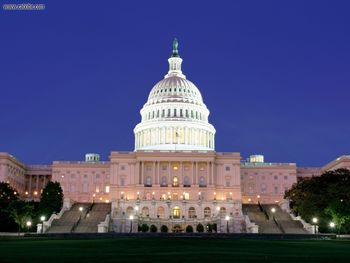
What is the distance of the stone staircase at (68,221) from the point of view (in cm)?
9515

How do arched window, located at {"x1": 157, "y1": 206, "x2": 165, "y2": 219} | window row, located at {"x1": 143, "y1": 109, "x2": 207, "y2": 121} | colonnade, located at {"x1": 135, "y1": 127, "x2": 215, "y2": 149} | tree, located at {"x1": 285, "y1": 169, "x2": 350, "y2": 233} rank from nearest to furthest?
tree, located at {"x1": 285, "y1": 169, "x2": 350, "y2": 233}
arched window, located at {"x1": 157, "y1": 206, "x2": 165, "y2": 219}
colonnade, located at {"x1": 135, "y1": 127, "x2": 215, "y2": 149}
window row, located at {"x1": 143, "y1": 109, "x2": 207, "y2": 121}

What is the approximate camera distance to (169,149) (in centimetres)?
14912

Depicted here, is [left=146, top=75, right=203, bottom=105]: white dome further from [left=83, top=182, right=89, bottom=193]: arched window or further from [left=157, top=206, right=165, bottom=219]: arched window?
[left=157, top=206, right=165, bottom=219]: arched window

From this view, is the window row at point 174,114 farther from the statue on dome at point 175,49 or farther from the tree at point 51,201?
the tree at point 51,201

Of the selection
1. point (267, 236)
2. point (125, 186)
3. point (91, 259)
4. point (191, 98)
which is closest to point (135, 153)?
point (125, 186)

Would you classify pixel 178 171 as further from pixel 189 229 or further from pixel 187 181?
pixel 189 229

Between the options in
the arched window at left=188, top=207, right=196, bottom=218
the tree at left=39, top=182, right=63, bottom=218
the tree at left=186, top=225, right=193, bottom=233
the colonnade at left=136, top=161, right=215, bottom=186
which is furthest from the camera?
the colonnade at left=136, top=161, right=215, bottom=186

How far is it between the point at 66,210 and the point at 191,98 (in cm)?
6173

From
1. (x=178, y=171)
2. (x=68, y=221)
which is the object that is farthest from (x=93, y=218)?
(x=178, y=171)

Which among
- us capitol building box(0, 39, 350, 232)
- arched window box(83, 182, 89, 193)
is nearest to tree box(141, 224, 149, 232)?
us capitol building box(0, 39, 350, 232)

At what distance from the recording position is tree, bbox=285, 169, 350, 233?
82.9 m

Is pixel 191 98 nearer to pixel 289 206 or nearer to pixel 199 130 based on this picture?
pixel 199 130

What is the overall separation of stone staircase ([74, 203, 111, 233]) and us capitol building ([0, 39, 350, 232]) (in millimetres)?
2415

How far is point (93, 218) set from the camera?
10669 cm
